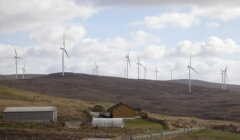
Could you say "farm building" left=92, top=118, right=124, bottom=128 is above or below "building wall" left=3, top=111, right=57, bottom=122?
below

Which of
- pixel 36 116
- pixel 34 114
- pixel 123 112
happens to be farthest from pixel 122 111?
pixel 34 114

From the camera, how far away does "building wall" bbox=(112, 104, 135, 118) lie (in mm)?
77875

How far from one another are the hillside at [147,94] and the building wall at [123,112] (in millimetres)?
35130

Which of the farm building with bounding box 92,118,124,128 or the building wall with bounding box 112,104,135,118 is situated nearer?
the farm building with bounding box 92,118,124,128

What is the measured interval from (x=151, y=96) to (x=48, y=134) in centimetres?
11509

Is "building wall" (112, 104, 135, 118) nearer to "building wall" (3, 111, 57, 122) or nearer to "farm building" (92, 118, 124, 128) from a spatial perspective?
"building wall" (3, 111, 57, 122)

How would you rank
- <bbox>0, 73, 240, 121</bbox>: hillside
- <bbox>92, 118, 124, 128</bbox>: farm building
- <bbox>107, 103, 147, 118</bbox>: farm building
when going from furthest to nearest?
<bbox>0, 73, 240, 121</bbox>: hillside < <bbox>107, 103, 147, 118</bbox>: farm building < <bbox>92, 118, 124, 128</bbox>: farm building

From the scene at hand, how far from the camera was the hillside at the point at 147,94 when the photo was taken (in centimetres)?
12306

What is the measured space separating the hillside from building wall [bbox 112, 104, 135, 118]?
35.1 meters

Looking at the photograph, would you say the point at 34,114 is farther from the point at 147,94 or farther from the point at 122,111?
the point at 147,94

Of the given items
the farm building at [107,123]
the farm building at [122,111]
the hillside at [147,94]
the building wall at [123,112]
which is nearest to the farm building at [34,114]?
the farm building at [107,123]

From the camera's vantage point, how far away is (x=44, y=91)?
142500mm

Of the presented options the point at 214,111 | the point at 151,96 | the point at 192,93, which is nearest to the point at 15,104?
the point at 214,111

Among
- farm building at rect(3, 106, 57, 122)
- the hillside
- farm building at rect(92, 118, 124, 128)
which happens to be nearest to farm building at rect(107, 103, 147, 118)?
farm building at rect(3, 106, 57, 122)
